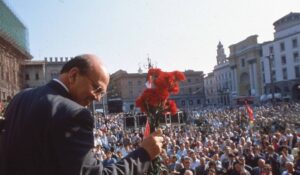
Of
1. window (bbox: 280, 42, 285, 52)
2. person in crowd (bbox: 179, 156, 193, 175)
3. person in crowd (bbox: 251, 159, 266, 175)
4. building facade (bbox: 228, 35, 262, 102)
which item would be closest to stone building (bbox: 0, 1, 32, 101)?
person in crowd (bbox: 179, 156, 193, 175)

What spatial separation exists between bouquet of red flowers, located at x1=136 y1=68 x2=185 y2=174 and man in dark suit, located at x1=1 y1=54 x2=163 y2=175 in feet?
4.58

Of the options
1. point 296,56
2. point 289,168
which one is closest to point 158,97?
point 289,168

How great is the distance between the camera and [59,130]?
221cm

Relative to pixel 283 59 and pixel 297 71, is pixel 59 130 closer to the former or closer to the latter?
pixel 297 71

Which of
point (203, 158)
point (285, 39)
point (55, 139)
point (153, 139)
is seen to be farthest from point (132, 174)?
point (285, 39)

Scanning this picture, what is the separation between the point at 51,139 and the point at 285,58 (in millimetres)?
86919

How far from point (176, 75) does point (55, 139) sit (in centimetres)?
218

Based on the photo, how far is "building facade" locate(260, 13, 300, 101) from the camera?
8100 centimetres

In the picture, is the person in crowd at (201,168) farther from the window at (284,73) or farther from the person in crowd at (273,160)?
the window at (284,73)

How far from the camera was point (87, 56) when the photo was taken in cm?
261

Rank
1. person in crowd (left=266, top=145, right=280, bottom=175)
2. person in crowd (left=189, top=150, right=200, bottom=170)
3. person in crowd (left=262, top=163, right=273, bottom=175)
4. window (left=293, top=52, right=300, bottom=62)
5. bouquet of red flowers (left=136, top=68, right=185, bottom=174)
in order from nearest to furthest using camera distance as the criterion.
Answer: bouquet of red flowers (left=136, top=68, right=185, bottom=174)
person in crowd (left=262, top=163, right=273, bottom=175)
person in crowd (left=266, top=145, right=280, bottom=175)
person in crowd (left=189, top=150, right=200, bottom=170)
window (left=293, top=52, right=300, bottom=62)

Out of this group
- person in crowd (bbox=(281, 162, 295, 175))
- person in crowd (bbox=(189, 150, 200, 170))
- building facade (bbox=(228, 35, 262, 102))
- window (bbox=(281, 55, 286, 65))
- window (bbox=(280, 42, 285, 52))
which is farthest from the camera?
building facade (bbox=(228, 35, 262, 102))

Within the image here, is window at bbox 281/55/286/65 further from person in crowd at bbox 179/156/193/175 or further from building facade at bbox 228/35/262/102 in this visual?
person in crowd at bbox 179/156/193/175

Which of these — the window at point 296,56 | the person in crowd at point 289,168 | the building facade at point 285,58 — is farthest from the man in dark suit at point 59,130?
the window at point 296,56
